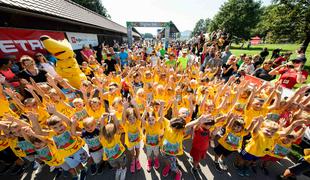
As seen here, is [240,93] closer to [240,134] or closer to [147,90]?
[240,134]

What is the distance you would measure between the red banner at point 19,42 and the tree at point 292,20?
20.2 meters

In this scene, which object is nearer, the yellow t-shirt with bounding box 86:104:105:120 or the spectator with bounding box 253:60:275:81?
the yellow t-shirt with bounding box 86:104:105:120

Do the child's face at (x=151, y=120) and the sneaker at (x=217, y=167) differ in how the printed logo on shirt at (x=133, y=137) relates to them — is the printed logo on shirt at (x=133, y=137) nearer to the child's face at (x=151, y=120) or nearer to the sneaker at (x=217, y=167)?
the child's face at (x=151, y=120)

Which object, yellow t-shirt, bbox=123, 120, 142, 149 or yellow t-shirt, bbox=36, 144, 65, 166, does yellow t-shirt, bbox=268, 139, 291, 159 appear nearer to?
yellow t-shirt, bbox=123, 120, 142, 149

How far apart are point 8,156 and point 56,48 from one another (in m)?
2.82

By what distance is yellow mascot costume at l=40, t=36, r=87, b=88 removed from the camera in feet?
13.4

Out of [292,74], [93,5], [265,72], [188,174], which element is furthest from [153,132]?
[93,5]

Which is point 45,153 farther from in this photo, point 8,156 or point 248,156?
point 248,156

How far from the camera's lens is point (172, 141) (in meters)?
2.90

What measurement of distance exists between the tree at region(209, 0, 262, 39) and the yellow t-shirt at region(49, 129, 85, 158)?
43.5 m

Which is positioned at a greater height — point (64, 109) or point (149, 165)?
point (64, 109)

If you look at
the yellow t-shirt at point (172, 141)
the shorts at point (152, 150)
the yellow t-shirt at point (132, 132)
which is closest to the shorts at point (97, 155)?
the yellow t-shirt at point (132, 132)

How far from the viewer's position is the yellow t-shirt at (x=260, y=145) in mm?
2834

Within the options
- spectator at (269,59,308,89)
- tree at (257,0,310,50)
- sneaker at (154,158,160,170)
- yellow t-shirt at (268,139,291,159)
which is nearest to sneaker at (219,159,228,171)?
yellow t-shirt at (268,139,291,159)
